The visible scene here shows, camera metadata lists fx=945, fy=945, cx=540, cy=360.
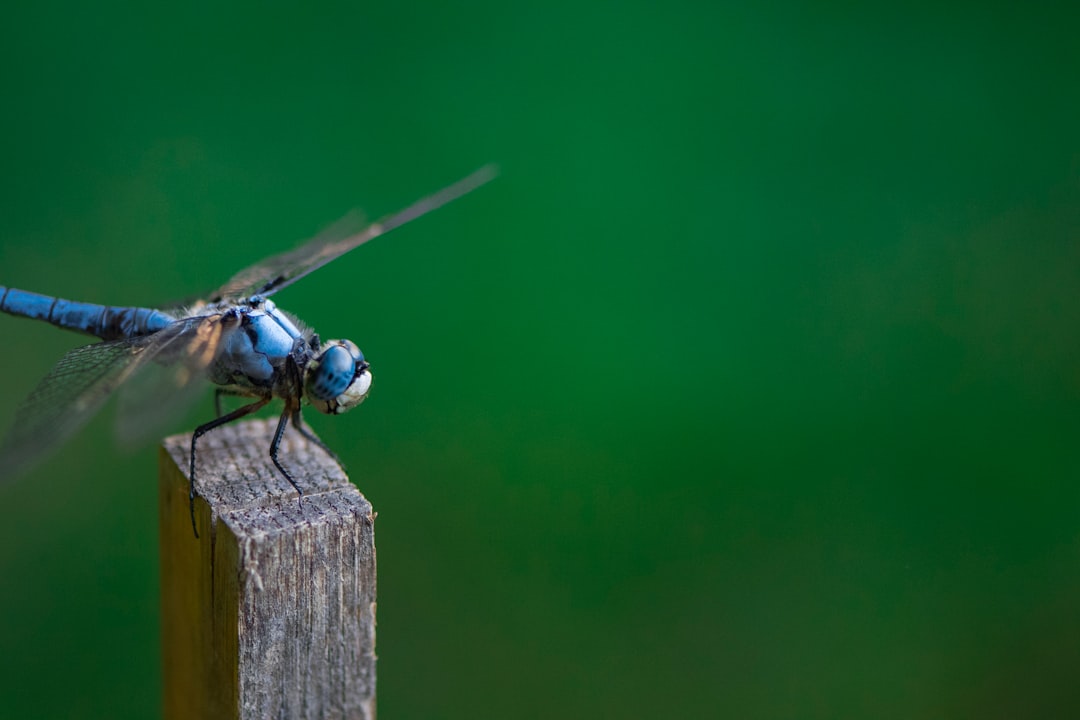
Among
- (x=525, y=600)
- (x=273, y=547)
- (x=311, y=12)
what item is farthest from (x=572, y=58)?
(x=273, y=547)

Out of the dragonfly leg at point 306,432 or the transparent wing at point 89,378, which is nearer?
the transparent wing at point 89,378

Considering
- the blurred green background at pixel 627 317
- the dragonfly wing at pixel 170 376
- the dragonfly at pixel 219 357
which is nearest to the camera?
the dragonfly at pixel 219 357

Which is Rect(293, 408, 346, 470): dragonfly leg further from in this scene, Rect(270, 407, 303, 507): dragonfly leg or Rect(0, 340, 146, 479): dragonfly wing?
Rect(0, 340, 146, 479): dragonfly wing

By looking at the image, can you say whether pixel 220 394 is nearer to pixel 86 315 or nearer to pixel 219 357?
pixel 219 357

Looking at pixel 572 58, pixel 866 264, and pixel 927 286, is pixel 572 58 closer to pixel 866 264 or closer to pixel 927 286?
pixel 866 264

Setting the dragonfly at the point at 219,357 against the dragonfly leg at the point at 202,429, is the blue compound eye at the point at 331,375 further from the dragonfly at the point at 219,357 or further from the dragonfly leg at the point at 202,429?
the dragonfly leg at the point at 202,429

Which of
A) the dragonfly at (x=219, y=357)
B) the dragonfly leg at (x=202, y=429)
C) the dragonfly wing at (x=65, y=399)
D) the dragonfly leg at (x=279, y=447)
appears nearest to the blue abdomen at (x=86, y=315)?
the dragonfly at (x=219, y=357)

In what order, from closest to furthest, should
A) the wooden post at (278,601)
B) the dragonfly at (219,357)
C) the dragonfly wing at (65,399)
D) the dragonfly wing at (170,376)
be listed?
the wooden post at (278,601) < the dragonfly wing at (65,399) < the dragonfly at (219,357) < the dragonfly wing at (170,376)
